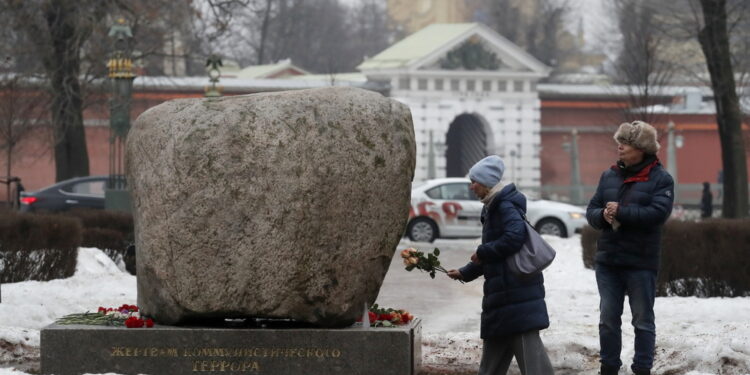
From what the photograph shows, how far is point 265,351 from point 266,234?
2.19 feet

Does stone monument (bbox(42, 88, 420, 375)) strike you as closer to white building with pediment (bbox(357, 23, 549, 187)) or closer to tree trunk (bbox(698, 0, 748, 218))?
tree trunk (bbox(698, 0, 748, 218))

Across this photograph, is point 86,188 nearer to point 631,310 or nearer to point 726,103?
point 726,103

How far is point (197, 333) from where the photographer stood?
25.5 ft

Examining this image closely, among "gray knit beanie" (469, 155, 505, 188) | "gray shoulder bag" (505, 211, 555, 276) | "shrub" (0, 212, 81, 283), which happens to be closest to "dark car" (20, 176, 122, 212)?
"shrub" (0, 212, 81, 283)

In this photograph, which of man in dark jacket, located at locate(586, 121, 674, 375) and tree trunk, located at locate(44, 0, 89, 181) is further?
tree trunk, located at locate(44, 0, 89, 181)

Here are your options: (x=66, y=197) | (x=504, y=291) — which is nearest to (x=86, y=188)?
(x=66, y=197)

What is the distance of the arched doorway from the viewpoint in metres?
55.2

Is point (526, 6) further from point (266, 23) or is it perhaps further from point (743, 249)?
point (743, 249)

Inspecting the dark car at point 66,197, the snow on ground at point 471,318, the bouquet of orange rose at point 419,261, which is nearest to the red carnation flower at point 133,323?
the snow on ground at point 471,318

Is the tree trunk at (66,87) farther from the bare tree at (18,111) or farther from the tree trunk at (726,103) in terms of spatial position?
the tree trunk at (726,103)

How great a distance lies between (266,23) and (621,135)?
63385 mm

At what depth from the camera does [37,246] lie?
45.4 ft

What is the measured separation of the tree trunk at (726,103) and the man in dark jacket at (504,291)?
15.5m

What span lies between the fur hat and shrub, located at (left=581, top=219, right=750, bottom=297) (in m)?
5.04
